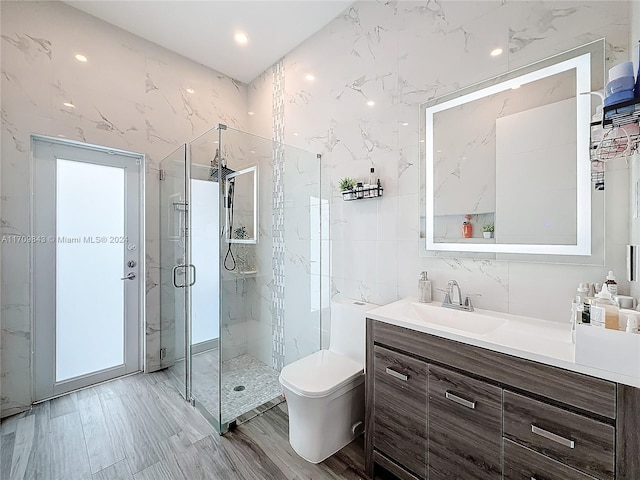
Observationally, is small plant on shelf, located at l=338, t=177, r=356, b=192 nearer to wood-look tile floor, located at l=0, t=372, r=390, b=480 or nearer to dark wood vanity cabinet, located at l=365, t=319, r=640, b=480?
dark wood vanity cabinet, located at l=365, t=319, r=640, b=480

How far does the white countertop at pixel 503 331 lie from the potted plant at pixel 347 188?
853 millimetres

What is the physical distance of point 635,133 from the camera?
2.77 feet

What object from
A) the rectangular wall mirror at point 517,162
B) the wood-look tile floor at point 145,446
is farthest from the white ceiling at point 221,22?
the wood-look tile floor at point 145,446

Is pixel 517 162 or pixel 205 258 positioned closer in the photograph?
pixel 517 162

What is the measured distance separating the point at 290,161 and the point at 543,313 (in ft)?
6.94

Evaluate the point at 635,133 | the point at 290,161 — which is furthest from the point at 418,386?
the point at 290,161

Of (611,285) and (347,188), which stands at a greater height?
(347,188)

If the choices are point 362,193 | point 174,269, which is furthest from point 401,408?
point 174,269

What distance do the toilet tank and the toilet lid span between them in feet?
0.20

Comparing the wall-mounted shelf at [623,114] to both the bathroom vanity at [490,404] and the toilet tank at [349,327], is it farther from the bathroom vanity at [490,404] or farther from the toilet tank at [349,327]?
the toilet tank at [349,327]

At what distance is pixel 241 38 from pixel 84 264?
2.49 metres

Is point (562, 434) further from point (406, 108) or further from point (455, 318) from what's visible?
point (406, 108)

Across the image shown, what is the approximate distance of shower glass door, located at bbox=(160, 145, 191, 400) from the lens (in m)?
2.38

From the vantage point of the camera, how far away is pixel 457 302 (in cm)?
163
